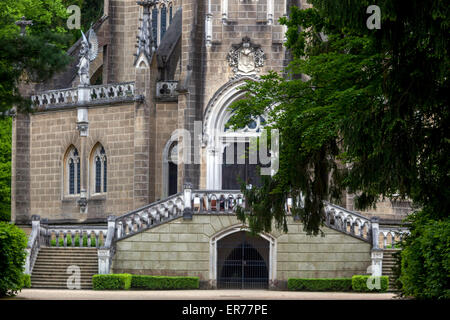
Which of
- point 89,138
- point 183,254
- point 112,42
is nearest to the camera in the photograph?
point 183,254

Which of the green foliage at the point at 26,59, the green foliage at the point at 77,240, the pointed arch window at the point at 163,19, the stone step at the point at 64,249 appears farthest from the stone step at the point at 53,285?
the pointed arch window at the point at 163,19

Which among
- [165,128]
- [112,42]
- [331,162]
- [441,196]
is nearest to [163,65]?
[165,128]

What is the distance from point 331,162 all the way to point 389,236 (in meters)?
9.65

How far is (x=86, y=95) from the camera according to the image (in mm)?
46469

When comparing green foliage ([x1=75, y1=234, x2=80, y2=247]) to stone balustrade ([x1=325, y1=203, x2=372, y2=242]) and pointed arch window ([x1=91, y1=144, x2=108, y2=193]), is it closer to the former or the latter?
pointed arch window ([x1=91, y1=144, x2=108, y2=193])

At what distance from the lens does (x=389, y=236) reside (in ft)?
132

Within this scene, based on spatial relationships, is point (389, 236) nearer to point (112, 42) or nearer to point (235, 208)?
point (235, 208)

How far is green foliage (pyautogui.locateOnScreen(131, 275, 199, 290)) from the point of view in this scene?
3762 centimetres

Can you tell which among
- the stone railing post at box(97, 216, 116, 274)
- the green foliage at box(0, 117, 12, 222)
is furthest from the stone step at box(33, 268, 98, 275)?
the green foliage at box(0, 117, 12, 222)

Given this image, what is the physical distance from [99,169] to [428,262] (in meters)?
24.5

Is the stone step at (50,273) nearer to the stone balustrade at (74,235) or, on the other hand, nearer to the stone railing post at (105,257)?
the stone railing post at (105,257)

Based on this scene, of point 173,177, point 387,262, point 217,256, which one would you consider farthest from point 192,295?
point 173,177

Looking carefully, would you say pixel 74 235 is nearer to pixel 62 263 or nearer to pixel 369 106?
pixel 62 263

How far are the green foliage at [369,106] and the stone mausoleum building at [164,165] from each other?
22.5 feet
